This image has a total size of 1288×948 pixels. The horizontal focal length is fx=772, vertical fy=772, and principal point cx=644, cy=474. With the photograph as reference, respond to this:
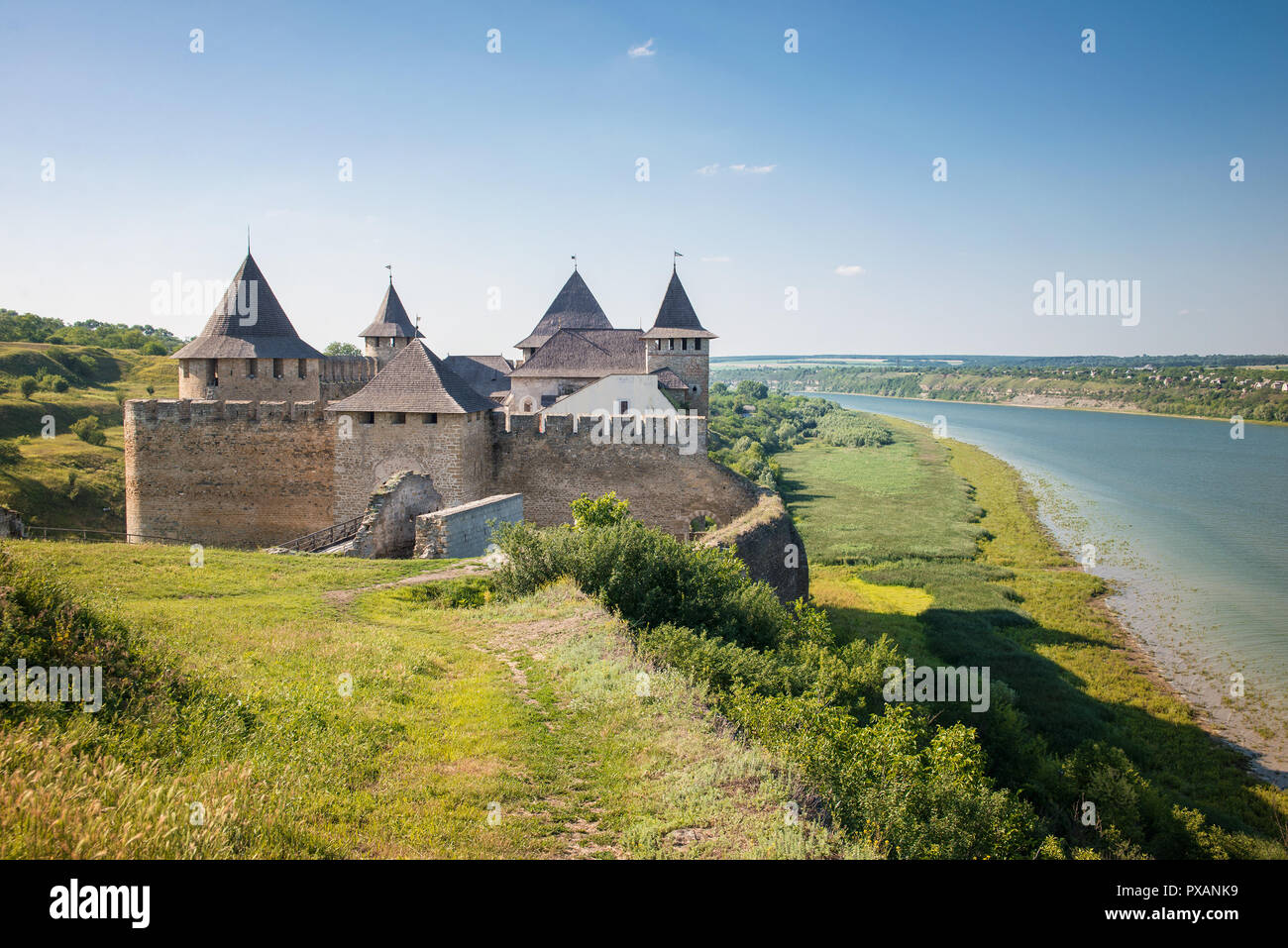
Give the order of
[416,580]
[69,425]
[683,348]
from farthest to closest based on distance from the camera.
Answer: [69,425] → [683,348] → [416,580]

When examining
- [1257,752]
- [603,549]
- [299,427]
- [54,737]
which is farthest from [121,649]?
[1257,752]

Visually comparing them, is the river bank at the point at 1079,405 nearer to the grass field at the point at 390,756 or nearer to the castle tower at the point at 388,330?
the castle tower at the point at 388,330

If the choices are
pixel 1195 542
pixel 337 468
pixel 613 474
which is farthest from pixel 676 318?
pixel 1195 542

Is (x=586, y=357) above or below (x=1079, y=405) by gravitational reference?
below

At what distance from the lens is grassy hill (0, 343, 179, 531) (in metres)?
27.5

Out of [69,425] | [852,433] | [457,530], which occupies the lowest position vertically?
[457,530]

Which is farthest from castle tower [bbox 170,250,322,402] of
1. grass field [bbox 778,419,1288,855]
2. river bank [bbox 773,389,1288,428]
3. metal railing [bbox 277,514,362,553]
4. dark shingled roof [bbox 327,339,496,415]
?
river bank [bbox 773,389,1288,428]

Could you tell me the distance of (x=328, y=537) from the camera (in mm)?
15086

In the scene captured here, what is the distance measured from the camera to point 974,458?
54969mm

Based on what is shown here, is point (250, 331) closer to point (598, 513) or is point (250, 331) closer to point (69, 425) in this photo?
point (598, 513)

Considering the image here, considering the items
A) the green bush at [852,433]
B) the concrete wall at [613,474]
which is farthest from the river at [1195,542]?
the concrete wall at [613,474]

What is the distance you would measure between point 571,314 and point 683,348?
591 centimetres
